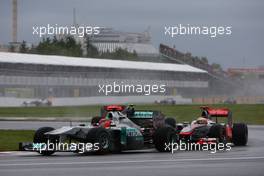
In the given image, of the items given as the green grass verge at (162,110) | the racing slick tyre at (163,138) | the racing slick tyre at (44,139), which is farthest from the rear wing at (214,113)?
the green grass verge at (162,110)

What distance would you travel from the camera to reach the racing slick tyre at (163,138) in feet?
88.8

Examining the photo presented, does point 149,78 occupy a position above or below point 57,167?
above

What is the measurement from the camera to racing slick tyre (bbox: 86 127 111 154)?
2503cm

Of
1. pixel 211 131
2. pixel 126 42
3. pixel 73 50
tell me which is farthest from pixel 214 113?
pixel 73 50

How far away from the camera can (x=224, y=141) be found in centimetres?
2892

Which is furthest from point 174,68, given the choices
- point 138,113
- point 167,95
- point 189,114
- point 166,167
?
point 166,167

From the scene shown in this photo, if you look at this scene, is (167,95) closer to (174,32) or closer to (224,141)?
(174,32)

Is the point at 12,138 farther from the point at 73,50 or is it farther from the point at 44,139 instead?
the point at 73,50

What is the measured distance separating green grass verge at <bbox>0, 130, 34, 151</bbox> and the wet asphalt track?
2.66 m

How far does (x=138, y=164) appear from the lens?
21.5m

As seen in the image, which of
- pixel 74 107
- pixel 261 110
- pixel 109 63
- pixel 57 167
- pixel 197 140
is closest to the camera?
pixel 57 167

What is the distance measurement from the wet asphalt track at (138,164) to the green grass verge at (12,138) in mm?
2662

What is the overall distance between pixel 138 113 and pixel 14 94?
32764 mm

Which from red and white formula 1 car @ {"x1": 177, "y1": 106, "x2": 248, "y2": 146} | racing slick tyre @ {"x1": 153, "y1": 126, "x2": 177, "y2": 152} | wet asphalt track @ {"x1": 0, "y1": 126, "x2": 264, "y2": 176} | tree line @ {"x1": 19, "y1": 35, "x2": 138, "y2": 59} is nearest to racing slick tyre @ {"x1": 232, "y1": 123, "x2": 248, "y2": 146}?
red and white formula 1 car @ {"x1": 177, "y1": 106, "x2": 248, "y2": 146}
